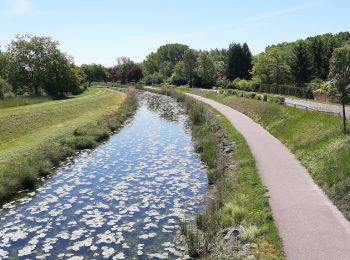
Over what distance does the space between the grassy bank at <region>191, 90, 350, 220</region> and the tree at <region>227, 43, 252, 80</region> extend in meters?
64.3

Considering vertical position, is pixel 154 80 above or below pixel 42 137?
above

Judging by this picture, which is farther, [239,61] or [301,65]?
[239,61]

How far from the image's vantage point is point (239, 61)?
4353 inches

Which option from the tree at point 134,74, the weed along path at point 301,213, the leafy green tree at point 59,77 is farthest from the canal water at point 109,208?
the tree at point 134,74

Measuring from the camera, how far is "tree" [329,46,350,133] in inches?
1088

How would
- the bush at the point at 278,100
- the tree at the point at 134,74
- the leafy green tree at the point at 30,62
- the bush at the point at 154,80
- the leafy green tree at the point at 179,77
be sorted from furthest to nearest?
the tree at the point at 134,74 < the bush at the point at 154,80 < the leafy green tree at the point at 179,77 < the leafy green tree at the point at 30,62 < the bush at the point at 278,100

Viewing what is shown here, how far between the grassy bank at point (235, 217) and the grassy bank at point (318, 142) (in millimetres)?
3205

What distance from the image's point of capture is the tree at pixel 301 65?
77.1 metres

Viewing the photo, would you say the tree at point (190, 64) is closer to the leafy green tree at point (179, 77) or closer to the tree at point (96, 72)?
the leafy green tree at point (179, 77)

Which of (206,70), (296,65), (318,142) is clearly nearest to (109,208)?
(318,142)

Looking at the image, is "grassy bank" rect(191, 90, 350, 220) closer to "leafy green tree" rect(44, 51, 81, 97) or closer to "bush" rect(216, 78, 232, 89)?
"leafy green tree" rect(44, 51, 81, 97)

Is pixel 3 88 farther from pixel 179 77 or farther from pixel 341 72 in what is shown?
pixel 179 77

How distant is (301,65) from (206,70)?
37.8 meters

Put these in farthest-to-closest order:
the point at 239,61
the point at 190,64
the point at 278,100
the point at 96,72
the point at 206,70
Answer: the point at 96,72 → the point at 190,64 → the point at 206,70 → the point at 239,61 → the point at 278,100
